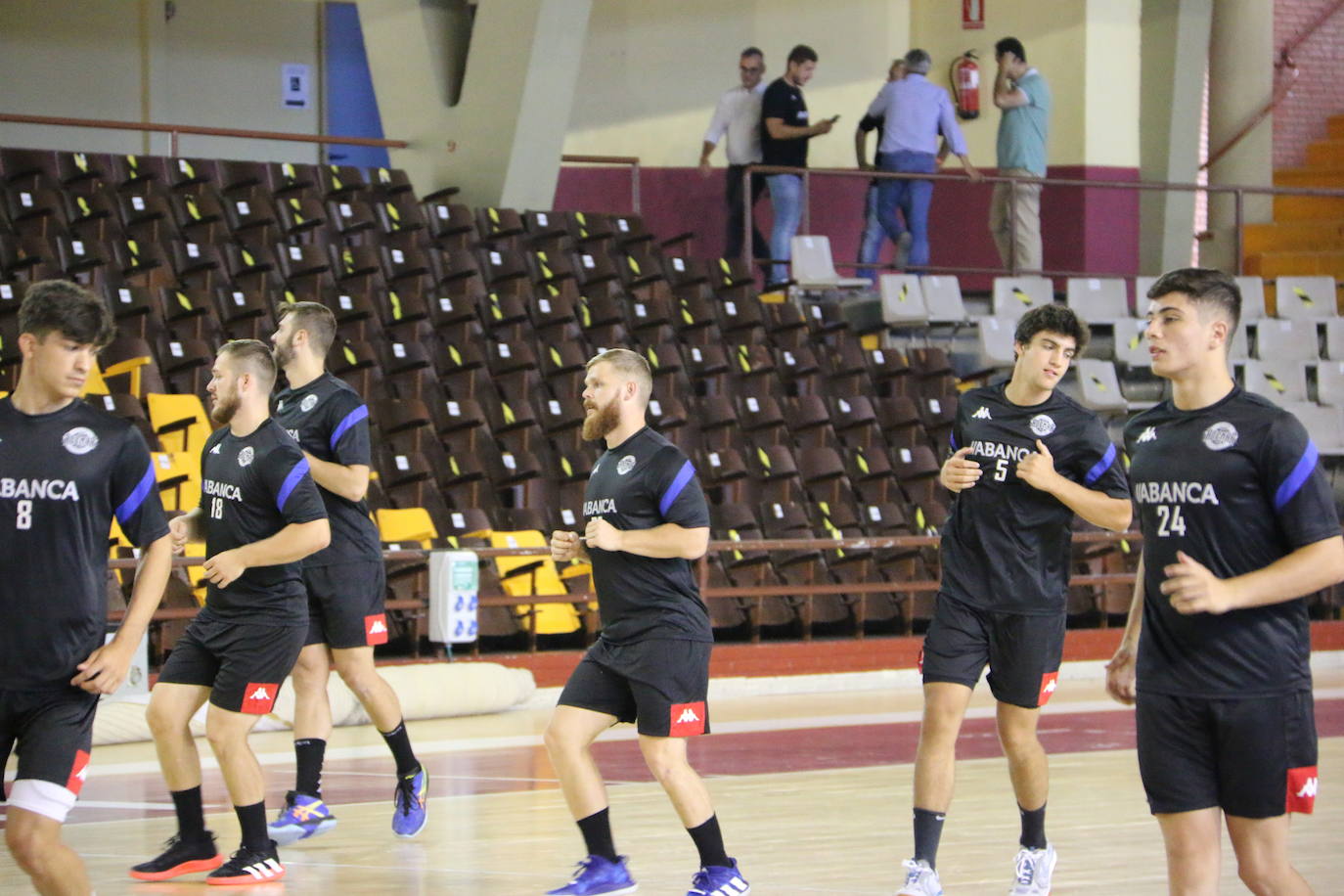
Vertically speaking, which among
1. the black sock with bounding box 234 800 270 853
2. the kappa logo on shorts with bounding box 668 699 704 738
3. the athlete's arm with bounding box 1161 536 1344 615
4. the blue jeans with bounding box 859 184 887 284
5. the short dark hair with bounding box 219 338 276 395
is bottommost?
the black sock with bounding box 234 800 270 853

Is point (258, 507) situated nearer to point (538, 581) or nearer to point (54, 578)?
point (54, 578)

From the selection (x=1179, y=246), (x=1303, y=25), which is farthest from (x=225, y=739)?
(x=1303, y=25)

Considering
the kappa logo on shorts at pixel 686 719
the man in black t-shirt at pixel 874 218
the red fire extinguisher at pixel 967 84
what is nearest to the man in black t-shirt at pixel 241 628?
the kappa logo on shorts at pixel 686 719

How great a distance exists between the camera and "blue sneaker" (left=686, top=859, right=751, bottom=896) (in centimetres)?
596

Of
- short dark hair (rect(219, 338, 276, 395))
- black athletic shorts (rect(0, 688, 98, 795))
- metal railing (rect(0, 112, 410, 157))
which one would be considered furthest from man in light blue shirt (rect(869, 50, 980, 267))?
black athletic shorts (rect(0, 688, 98, 795))

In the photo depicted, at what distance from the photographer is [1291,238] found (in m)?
21.7

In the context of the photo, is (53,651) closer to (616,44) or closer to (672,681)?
(672,681)

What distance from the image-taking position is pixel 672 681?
6.07 metres

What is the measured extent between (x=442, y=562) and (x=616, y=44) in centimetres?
1067

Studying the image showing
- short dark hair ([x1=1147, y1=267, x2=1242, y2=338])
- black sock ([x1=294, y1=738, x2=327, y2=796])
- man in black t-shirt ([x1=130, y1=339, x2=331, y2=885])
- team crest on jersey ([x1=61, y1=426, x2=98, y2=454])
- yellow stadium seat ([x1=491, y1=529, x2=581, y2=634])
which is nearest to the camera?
short dark hair ([x1=1147, y1=267, x2=1242, y2=338])

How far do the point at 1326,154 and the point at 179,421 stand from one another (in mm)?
14846

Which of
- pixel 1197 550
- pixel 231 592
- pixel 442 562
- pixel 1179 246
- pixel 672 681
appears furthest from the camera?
pixel 1179 246

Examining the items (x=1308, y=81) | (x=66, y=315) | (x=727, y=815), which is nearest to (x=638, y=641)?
(x=66, y=315)

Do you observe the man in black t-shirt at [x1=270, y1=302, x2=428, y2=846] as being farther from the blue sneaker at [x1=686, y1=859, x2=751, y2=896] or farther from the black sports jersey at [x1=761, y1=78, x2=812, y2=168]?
the black sports jersey at [x1=761, y1=78, x2=812, y2=168]
